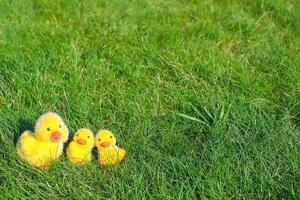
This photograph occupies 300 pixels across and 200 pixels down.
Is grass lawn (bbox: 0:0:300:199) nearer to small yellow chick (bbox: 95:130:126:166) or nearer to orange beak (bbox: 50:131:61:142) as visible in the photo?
small yellow chick (bbox: 95:130:126:166)

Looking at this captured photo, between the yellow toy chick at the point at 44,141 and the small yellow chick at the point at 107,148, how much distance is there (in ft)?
0.64

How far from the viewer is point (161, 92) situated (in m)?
4.05

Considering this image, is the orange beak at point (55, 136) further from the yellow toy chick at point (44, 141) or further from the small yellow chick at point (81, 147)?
the small yellow chick at point (81, 147)

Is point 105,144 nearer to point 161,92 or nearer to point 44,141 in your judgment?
point 44,141

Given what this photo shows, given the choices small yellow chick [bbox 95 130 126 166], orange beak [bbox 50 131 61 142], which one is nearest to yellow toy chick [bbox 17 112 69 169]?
orange beak [bbox 50 131 61 142]

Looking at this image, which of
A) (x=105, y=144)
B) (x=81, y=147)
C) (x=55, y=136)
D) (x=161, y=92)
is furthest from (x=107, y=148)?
(x=161, y=92)

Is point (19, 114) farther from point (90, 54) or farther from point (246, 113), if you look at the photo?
point (246, 113)

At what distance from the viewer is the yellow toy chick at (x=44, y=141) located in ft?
10.3

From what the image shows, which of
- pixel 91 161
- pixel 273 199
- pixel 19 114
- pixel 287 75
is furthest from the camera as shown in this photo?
pixel 287 75

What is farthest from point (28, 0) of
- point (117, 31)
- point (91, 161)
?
point (91, 161)

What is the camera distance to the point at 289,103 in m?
3.91

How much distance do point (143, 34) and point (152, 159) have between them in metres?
1.63

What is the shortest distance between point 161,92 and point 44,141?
1.12 meters

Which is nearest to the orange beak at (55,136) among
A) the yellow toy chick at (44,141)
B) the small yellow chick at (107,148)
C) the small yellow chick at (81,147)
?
the yellow toy chick at (44,141)
